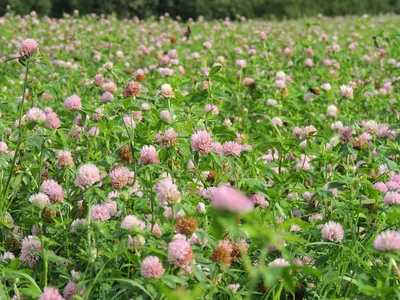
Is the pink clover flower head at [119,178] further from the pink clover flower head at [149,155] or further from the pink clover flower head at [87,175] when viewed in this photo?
the pink clover flower head at [87,175]

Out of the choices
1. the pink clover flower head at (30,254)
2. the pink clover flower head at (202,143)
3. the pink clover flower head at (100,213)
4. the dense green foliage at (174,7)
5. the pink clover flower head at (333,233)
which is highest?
the pink clover flower head at (202,143)

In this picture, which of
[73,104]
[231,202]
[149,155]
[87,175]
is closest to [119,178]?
[149,155]

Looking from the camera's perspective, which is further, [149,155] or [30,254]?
[149,155]

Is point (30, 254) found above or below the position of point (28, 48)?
below

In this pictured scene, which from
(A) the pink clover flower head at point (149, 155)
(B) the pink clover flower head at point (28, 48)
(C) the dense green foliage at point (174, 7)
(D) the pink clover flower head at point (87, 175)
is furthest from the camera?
(C) the dense green foliage at point (174, 7)

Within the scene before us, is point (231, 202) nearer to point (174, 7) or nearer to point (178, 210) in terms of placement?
point (178, 210)

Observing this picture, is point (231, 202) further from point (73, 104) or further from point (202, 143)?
point (73, 104)

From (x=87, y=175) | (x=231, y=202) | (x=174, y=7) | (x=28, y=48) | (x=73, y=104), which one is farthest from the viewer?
(x=174, y=7)

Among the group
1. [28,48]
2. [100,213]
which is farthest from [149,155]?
[28,48]

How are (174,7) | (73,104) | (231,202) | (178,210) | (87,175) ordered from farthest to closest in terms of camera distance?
(174,7)
(73,104)
(87,175)
(178,210)
(231,202)

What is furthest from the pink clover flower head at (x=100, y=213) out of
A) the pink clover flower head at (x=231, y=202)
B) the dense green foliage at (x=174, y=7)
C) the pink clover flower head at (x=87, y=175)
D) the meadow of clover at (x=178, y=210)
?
the dense green foliage at (x=174, y=7)

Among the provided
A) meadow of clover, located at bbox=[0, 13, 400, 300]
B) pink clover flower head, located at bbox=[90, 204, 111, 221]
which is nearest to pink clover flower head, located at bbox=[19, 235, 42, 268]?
meadow of clover, located at bbox=[0, 13, 400, 300]

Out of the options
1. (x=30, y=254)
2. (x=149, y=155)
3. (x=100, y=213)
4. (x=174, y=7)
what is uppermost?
(x=149, y=155)

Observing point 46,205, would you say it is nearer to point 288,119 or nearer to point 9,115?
point 9,115
